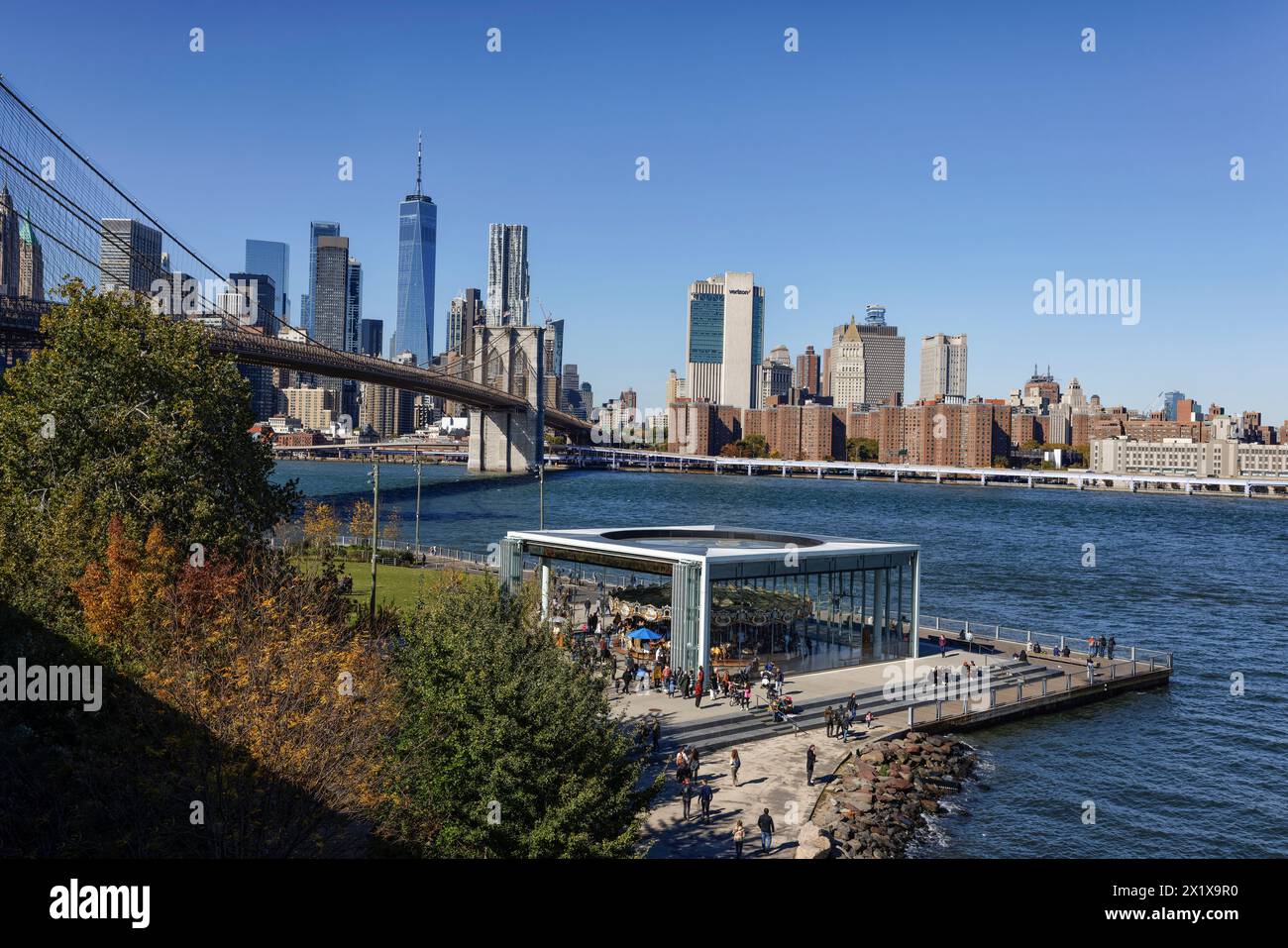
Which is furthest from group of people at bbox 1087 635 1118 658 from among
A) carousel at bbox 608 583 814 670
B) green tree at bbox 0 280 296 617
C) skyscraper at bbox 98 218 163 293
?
skyscraper at bbox 98 218 163 293

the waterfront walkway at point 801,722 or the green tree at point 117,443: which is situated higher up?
the green tree at point 117,443

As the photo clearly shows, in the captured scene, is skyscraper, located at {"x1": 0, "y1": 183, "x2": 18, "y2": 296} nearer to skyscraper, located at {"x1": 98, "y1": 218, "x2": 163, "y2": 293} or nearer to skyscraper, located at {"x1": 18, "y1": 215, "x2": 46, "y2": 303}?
skyscraper, located at {"x1": 18, "y1": 215, "x2": 46, "y2": 303}

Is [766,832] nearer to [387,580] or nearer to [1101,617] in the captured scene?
[387,580]

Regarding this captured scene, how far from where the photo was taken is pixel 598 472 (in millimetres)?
195625

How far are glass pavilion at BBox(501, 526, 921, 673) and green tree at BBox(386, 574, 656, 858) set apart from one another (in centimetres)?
1018

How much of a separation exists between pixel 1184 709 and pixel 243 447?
2888 cm

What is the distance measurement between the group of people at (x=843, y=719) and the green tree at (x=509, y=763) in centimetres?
994

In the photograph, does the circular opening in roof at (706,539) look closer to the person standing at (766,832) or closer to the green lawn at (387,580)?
the green lawn at (387,580)

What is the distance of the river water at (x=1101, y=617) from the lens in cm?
2141

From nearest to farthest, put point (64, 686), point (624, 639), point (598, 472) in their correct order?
point (64, 686) → point (624, 639) → point (598, 472)

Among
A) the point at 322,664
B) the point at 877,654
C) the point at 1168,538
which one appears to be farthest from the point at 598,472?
the point at 322,664

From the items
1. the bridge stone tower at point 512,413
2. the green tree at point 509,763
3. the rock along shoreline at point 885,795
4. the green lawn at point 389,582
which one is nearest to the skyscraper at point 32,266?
the green lawn at point 389,582
